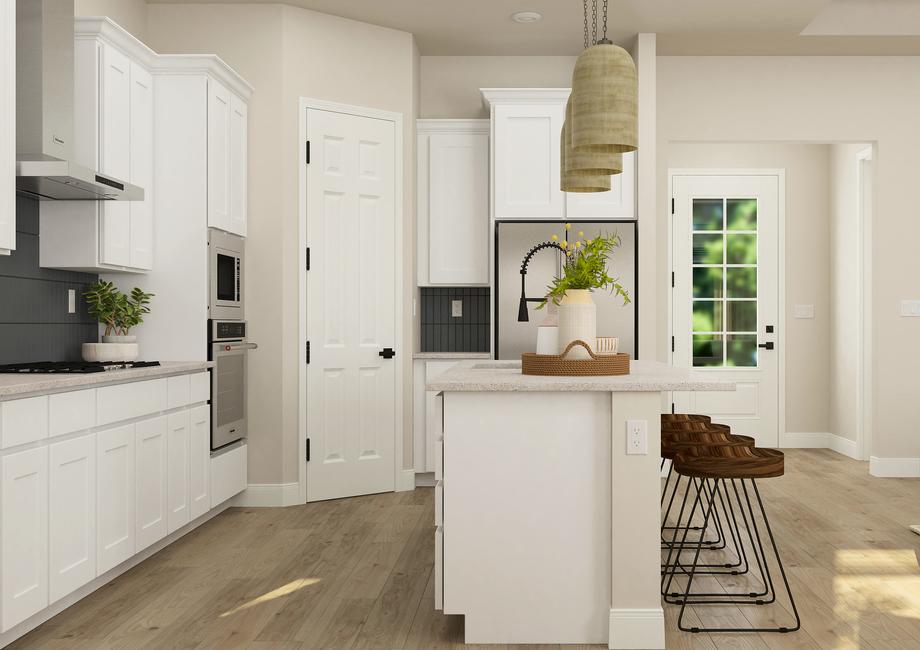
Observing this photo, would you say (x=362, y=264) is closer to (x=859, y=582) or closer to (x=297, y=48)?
(x=297, y=48)

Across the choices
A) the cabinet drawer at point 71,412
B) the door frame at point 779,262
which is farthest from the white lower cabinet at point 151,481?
the door frame at point 779,262

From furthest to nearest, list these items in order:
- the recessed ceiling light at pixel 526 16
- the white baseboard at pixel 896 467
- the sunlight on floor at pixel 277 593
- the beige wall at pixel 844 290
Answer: the beige wall at pixel 844 290, the white baseboard at pixel 896 467, the recessed ceiling light at pixel 526 16, the sunlight on floor at pixel 277 593

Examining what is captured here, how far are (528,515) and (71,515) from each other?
165 cm

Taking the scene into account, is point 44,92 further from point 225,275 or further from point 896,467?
point 896,467

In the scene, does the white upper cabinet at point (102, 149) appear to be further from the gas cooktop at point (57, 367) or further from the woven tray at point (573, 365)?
the woven tray at point (573, 365)

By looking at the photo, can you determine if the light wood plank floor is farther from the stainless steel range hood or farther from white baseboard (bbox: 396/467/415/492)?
the stainless steel range hood

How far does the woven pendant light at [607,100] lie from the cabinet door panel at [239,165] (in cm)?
266

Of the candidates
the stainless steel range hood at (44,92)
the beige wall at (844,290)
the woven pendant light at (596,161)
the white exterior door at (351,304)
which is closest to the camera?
the woven pendant light at (596,161)

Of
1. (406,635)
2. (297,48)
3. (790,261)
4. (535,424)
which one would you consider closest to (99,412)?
(406,635)

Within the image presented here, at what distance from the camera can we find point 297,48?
5.02 meters

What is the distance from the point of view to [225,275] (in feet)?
15.1

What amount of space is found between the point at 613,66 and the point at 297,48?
2.95 meters

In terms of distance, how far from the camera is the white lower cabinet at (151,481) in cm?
352

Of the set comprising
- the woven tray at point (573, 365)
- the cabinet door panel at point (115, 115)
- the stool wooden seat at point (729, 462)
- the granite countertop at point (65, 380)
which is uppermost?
the cabinet door panel at point (115, 115)
